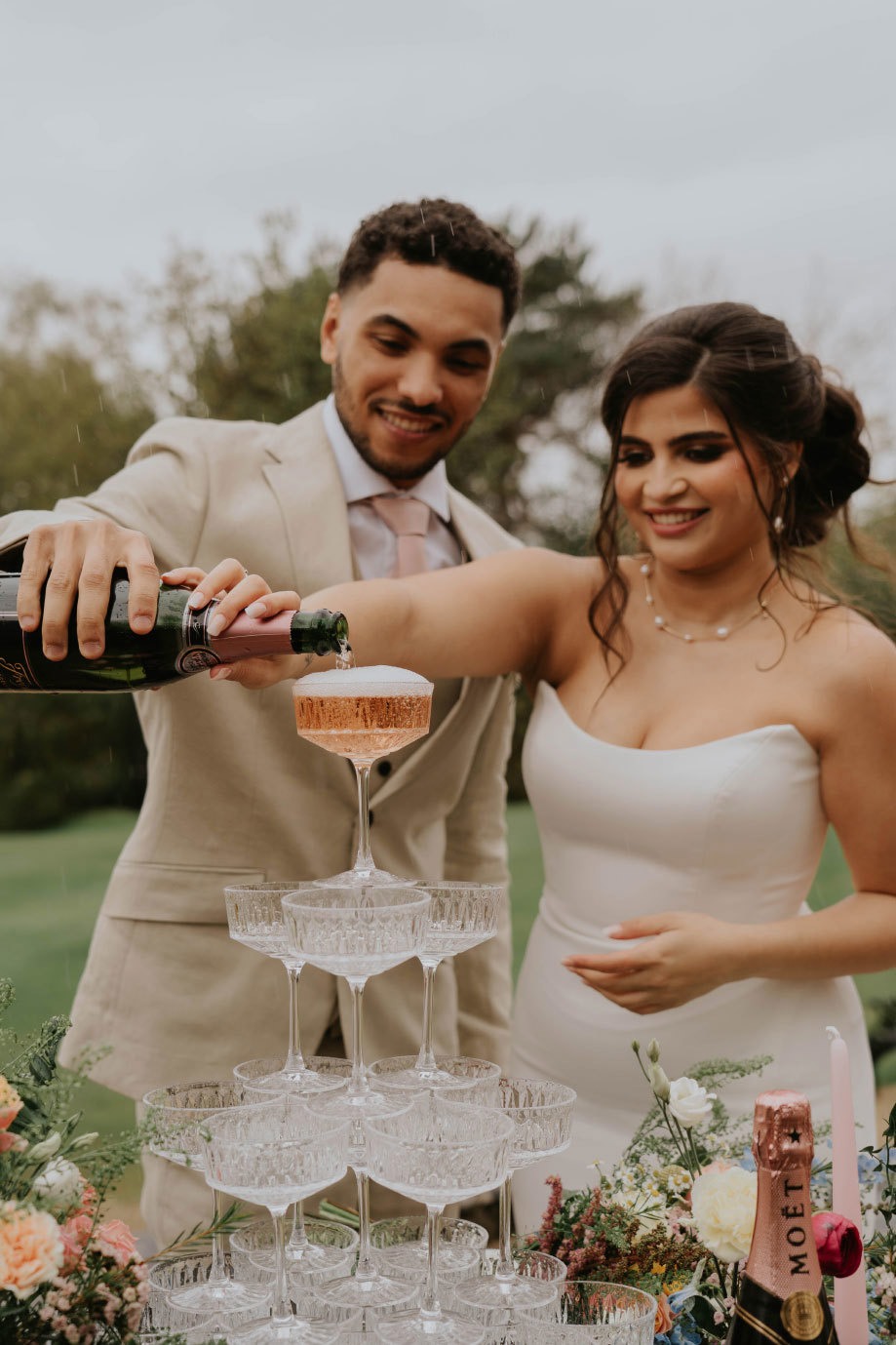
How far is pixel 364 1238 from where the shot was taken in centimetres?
128

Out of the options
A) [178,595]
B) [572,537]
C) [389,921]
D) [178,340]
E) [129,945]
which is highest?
[178,340]

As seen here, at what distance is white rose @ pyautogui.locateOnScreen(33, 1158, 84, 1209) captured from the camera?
41.9 inches

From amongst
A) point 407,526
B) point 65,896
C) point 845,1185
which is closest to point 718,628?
point 407,526

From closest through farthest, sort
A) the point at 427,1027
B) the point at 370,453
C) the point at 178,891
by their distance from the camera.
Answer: the point at 427,1027, the point at 178,891, the point at 370,453

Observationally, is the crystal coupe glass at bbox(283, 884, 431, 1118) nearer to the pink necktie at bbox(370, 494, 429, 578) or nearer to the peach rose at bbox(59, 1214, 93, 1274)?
the peach rose at bbox(59, 1214, 93, 1274)

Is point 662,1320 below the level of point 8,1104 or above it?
below

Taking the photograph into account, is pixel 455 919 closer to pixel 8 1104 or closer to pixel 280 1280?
pixel 280 1280

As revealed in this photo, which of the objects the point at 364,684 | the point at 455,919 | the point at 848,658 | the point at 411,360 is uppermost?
the point at 411,360

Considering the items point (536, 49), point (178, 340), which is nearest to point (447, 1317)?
point (178, 340)

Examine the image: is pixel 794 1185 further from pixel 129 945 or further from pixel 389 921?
pixel 129 945

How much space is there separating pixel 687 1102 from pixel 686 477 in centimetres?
159

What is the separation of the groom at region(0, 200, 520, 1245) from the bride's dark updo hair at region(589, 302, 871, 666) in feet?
1.29

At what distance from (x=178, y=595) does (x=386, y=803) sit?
3.83ft

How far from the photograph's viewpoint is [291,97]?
1944 cm
